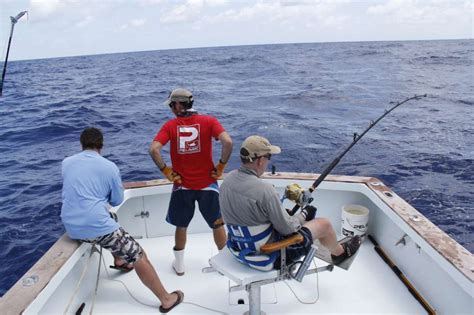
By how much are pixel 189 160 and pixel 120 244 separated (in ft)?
2.70

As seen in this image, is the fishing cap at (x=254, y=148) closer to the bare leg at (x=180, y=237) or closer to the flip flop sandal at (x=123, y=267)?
the bare leg at (x=180, y=237)

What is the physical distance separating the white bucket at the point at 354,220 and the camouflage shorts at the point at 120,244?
77.5 inches

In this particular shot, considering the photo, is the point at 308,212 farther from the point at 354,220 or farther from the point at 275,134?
the point at 275,134

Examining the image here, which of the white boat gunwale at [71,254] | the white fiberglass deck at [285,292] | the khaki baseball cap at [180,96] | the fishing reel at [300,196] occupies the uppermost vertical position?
the khaki baseball cap at [180,96]

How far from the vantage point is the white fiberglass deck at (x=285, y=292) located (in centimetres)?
291

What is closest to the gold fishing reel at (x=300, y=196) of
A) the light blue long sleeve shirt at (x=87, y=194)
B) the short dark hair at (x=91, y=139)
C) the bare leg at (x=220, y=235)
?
the bare leg at (x=220, y=235)

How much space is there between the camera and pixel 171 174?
10.2 feet

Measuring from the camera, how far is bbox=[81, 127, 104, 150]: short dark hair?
2.68 m

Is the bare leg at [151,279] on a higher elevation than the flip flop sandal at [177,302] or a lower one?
higher

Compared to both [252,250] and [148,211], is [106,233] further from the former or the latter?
[148,211]

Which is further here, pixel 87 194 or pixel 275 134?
pixel 275 134

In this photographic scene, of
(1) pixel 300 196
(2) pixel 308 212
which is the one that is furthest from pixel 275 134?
(2) pixel 308 212

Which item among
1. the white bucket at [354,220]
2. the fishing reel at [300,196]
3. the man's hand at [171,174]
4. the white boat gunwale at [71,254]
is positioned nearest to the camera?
the white boat gunwale at [71,254]

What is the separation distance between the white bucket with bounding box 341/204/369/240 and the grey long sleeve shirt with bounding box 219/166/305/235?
141 cm
